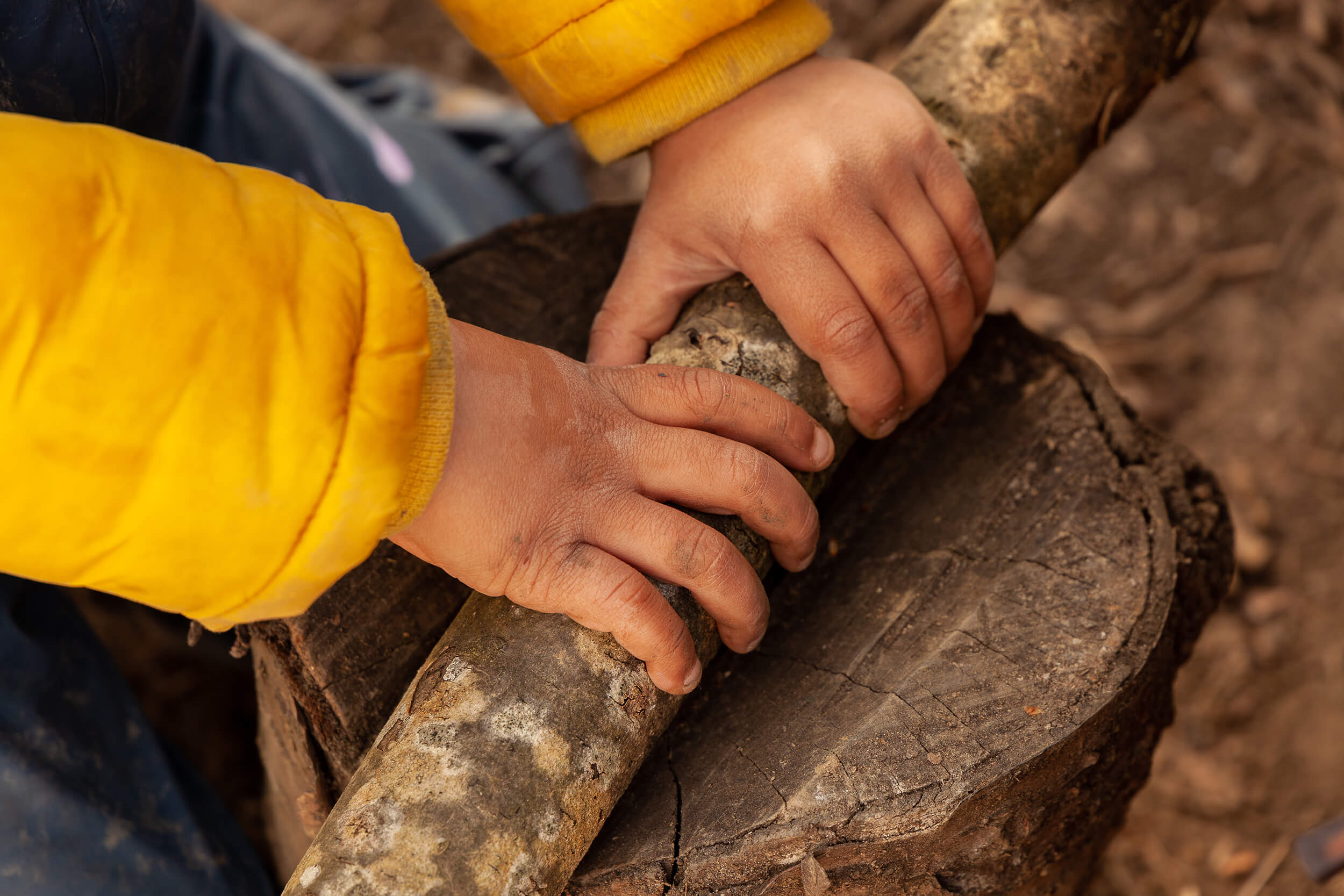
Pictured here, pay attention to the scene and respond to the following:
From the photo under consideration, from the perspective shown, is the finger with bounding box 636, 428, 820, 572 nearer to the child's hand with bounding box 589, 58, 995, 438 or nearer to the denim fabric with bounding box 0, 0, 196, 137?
the child's hand with bounding box 589, 58, 995, 438

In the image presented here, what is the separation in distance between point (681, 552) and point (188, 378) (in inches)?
20.3

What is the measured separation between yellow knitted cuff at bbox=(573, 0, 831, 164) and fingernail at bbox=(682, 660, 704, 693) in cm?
77

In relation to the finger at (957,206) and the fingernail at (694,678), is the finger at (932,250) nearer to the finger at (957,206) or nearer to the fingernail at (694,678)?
the finger at (957,206)

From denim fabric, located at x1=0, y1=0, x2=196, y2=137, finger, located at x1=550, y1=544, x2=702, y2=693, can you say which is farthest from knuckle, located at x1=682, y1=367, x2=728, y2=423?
denim fabric, located at x1=0, y1=0, x2=196, y2=137

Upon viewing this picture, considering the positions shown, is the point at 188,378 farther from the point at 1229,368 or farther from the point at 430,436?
the point at 1229,368

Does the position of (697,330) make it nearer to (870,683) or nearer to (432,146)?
(870,683)

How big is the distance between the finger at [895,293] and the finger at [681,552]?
41 centimetres

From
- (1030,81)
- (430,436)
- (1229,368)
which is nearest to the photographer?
(430,436)

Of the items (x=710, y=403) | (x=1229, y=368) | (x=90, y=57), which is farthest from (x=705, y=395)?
(x=1229, y=368)

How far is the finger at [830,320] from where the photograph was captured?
1.25 meters

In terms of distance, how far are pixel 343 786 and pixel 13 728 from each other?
448mm

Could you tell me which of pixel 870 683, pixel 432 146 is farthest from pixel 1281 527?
pixel 432 146

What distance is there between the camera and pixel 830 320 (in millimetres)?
1251

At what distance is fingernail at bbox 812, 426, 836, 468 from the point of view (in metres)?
1.20
